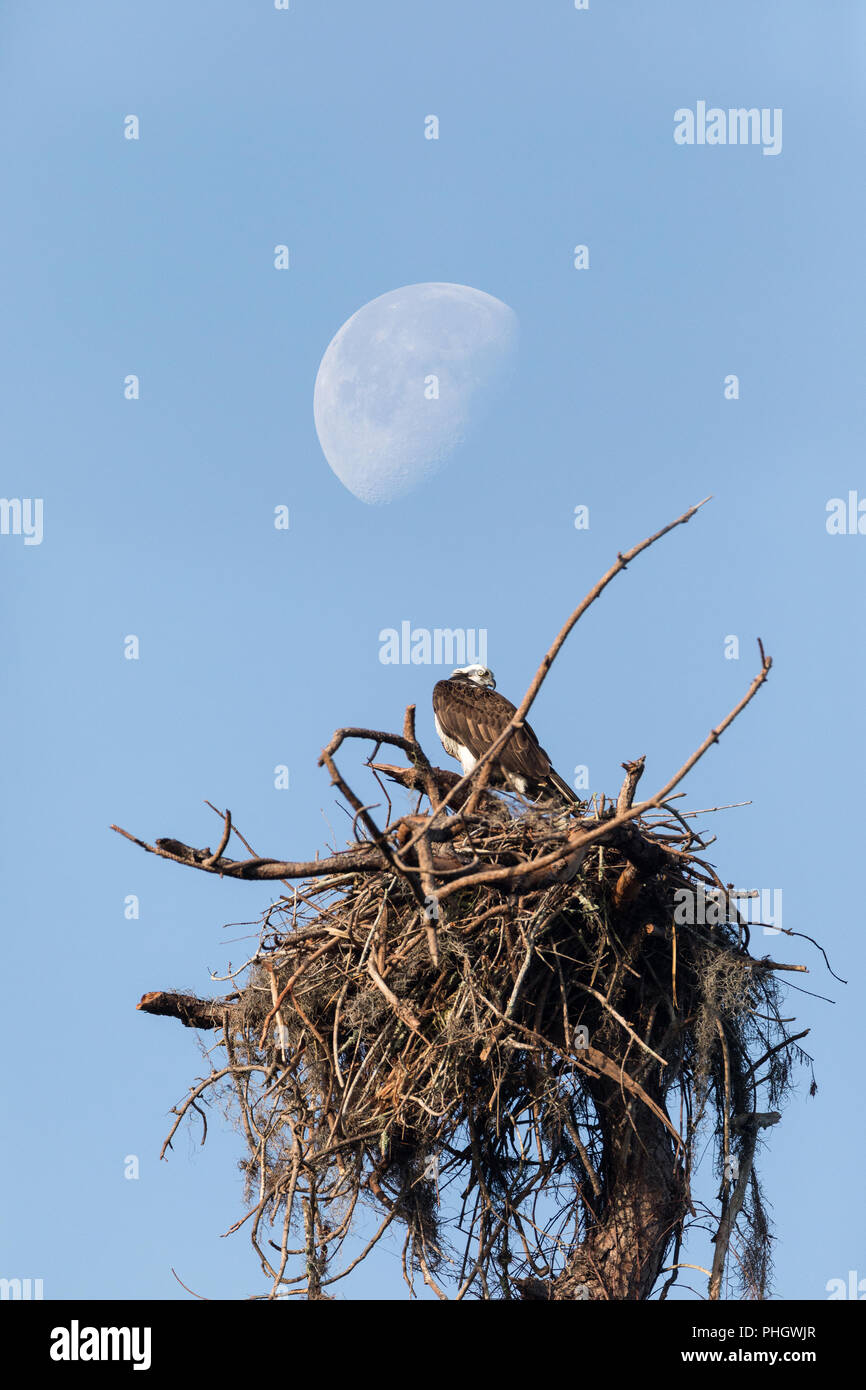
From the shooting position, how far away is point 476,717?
35.5ft

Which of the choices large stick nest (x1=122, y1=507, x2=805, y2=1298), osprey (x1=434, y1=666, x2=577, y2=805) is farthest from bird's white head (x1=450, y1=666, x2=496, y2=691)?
large stick nest (x1=122, y1=507, x2=805, y2=1298)

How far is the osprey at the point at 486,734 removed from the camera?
10086 mm

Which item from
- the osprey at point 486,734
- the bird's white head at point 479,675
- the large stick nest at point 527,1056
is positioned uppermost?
the bird's white head at point 479,675

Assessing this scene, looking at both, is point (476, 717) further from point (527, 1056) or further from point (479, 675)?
point (527, 1056)

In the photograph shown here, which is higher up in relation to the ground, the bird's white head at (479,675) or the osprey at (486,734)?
the bird's white head at (479,675)

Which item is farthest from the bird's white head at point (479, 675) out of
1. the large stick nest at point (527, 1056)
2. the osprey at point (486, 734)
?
the large stick nest at point (527, 1056)

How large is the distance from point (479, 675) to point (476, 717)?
2.10 ft

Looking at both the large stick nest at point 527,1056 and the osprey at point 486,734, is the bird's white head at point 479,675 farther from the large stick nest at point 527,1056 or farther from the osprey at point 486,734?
the large stick nest at point 527,1056

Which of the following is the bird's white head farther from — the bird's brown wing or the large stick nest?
the large stick nest

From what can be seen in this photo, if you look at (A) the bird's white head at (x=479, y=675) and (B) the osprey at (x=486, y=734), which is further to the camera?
(A) the bird's white head at (x=479, y=675)

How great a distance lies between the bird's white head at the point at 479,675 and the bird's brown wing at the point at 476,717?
10 cm

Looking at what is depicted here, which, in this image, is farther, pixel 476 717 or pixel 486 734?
pixel 476 717

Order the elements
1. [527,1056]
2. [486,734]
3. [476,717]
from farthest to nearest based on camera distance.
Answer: [476,717] < [486,734] < [527,1056]

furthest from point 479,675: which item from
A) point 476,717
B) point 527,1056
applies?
point 527,1056
